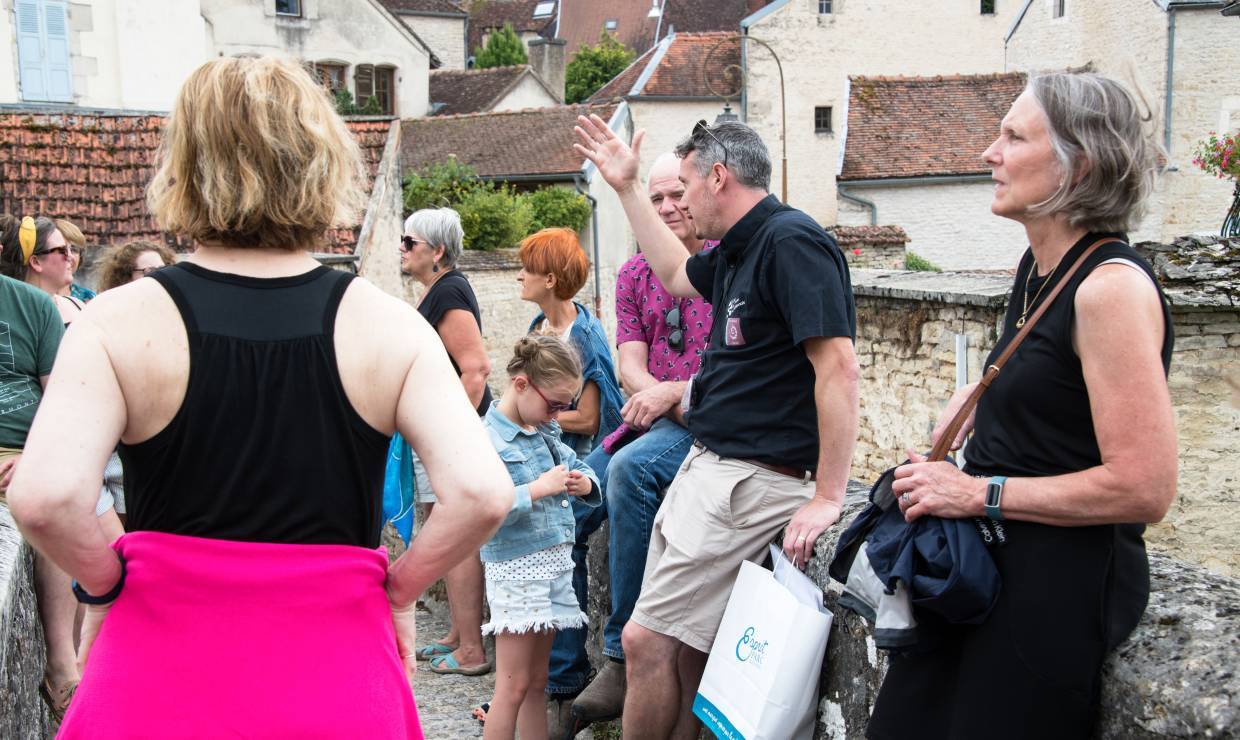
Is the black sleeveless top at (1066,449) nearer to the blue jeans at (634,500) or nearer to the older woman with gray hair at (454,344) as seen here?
the blue jeans at (634,500)

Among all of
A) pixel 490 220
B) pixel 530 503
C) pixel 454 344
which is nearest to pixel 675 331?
pixel 530 503

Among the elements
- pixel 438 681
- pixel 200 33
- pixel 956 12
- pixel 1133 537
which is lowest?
pixel 438 681

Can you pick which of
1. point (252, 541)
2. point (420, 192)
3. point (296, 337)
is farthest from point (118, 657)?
point (420, 192)

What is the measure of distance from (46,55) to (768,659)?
22.0 m

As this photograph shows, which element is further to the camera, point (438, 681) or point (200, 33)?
point (200, 33)

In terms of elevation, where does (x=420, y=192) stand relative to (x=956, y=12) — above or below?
below

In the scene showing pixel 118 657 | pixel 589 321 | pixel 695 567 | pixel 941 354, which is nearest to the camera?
pixel 118 657

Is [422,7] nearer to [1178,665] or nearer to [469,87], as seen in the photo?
[469,87]

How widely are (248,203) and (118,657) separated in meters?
0.80

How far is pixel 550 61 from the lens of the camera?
48.9 meters

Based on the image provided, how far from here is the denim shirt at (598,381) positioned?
4984 millimetres

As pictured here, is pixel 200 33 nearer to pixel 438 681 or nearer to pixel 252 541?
pixel 438 681

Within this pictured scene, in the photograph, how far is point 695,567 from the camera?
135 inches

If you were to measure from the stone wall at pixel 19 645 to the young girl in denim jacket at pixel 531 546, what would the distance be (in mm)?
1383
